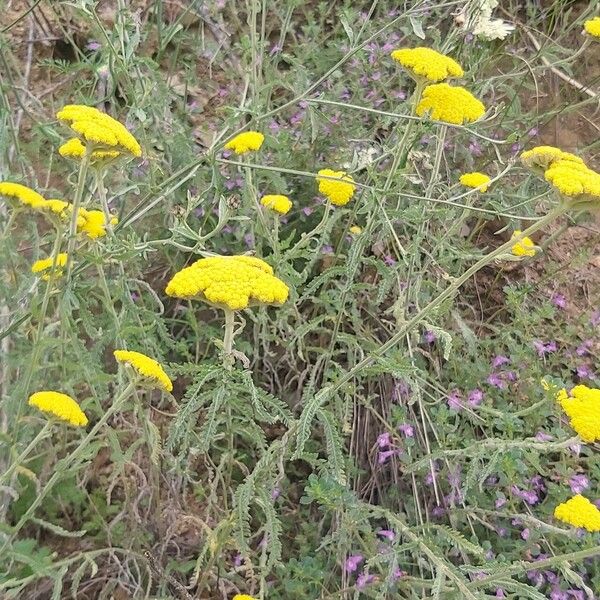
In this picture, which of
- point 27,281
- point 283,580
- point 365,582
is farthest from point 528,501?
point 27,281

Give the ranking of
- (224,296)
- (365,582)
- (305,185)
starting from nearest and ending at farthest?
1. (224,296)
2. (365,582)
3. (305,185)

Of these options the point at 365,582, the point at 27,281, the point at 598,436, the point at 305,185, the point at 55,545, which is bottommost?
the point at 55,545

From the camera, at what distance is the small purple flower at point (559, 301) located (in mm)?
3363

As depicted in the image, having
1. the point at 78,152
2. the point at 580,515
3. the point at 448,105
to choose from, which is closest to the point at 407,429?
the point at 580,515

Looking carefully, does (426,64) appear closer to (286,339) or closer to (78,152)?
(78,152)

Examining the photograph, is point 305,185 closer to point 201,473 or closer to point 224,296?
point 201,473

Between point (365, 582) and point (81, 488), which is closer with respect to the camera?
point (365, 582)

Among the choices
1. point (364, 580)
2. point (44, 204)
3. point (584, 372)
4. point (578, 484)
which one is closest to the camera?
point (44, 204)

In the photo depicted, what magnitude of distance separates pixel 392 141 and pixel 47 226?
157cm

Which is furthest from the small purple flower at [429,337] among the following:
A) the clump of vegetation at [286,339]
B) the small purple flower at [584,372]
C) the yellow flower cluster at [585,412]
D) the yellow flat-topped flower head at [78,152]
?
the yellow flat-topped flower head at [78,152]

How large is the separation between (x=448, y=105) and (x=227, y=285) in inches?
38.4

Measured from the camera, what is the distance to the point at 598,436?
66.9 inches

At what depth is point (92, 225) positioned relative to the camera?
1.93m

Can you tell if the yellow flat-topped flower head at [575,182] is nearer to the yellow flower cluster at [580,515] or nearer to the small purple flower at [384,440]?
the yellow flower cluster at [580,515]
